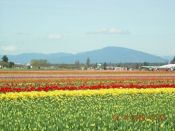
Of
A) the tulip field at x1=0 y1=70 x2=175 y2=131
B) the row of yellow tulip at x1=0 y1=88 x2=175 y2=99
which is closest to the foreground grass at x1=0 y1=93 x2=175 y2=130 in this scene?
the tulip field at x1=0 y1=70 x2=175 y2=131

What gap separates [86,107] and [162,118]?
13.7 feet

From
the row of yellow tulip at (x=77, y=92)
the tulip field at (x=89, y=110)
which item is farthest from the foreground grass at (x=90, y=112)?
the row of yellow tulip at (x=77, y=92)

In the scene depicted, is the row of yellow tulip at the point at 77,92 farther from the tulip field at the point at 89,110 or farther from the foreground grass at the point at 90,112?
the foreground grass at the point at 90,112

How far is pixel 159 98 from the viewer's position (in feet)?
82.6

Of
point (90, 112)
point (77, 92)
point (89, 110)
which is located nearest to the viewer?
point (90, 112)

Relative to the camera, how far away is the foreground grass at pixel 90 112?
14.7m

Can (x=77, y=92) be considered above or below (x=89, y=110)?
above

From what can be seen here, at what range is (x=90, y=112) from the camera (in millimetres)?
18469

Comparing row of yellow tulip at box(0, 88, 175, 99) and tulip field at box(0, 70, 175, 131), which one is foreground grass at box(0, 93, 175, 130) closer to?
tulip field at box(0, 70, 175, 131)

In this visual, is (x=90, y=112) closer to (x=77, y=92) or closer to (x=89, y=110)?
(x=89, y=110)

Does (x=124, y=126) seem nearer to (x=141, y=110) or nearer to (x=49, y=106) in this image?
(x=141, y=110)

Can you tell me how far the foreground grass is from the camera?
14.7 metres

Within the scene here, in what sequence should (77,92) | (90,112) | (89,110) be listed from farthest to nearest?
1. (77,92)
2. (89,110)
3. (90,112)

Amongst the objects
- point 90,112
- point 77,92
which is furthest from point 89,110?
point 77,92
